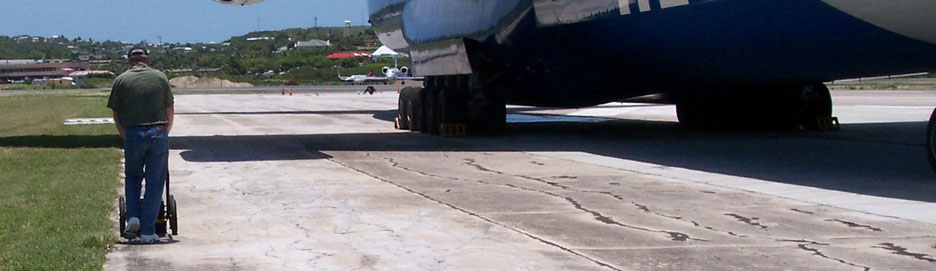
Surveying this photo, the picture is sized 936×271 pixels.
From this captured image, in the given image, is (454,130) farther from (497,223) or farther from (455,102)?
(497,223)

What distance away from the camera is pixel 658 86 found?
23750 millimetres

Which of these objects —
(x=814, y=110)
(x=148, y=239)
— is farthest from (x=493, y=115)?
(x=148, y=239)

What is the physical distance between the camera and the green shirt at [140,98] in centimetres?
1042

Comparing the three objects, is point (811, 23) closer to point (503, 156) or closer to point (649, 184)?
point (649, 184)

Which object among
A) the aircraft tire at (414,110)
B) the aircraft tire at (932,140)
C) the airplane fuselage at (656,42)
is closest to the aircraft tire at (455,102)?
the airplane fuselage at (656,42)

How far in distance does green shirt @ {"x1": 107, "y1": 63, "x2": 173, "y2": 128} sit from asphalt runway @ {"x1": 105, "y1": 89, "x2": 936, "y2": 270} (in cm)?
97

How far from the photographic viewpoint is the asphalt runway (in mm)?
9672

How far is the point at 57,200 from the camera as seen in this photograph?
45.1 feet

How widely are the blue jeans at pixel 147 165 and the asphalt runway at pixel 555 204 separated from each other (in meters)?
0.30

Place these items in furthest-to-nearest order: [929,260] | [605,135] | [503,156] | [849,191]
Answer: [605,135], [503,156], [849,191], [929,260]

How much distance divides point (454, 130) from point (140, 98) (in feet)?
51.6

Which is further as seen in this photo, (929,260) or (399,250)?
(399,250)

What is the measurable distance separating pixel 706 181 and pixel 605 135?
10678 millimetres

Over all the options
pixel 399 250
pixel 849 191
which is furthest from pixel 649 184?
pixel 399 250
